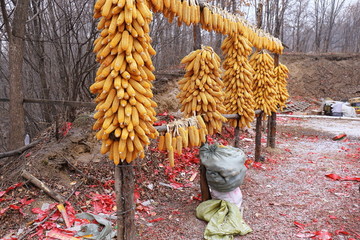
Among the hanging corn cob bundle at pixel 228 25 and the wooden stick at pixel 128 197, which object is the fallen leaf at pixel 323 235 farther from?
the hanging corn cob bundle at pixel 228 25

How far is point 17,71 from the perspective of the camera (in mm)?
4926

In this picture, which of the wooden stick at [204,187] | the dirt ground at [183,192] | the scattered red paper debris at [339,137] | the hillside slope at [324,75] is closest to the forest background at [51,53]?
the dirt ground at [183,192]

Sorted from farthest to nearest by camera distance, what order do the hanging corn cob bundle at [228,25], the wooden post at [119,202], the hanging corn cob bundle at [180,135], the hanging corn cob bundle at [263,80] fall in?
the hanging corn cob bundle at [263,80] → the hanging corn cob bundle at [228,25] → the hanging corn cob bundle at [180,135] → the wooden post at [119,202]

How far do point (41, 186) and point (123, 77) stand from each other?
269 centimetres

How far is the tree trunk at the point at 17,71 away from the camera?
477 centimetres

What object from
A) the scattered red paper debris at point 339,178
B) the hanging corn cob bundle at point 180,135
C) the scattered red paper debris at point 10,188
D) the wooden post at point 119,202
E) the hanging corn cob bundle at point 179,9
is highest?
the hanging corn cob bundle at point 179,9

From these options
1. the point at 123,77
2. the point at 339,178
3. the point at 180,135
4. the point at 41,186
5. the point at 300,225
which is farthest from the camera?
the point at 339,178

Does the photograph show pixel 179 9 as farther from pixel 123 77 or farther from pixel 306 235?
pixel 306 235

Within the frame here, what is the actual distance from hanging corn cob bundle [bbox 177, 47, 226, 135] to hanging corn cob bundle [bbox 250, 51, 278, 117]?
2.56 metres

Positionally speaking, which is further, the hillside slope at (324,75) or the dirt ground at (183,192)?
the hillside slope at (324,75)

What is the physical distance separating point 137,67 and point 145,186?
2.98m

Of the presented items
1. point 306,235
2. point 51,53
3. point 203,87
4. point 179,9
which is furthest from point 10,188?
point 51,53

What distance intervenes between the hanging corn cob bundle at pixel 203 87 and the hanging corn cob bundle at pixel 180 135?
0.90 feet

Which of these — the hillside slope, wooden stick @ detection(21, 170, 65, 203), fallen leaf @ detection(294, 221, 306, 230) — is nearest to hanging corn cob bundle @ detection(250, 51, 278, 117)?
fallen leaf @ detection(294, 221, 306, 230)
